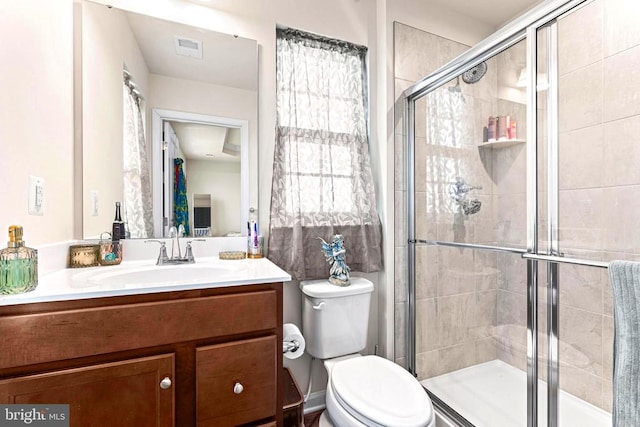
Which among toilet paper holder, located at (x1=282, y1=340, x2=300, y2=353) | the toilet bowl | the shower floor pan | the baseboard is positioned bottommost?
A: the baseboard

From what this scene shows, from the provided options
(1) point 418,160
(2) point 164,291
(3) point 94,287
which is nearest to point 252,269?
(2) point 164,291

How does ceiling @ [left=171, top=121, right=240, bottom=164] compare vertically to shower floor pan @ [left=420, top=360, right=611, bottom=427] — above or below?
above

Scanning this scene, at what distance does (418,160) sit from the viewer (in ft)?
5.93

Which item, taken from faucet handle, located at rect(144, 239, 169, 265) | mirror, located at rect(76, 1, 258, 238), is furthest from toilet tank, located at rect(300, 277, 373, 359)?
faucet handle, located at rect(144, 239, 169, 265)

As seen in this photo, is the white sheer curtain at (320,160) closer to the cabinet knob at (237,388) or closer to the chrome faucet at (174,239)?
the chrome faucet at (174,239)

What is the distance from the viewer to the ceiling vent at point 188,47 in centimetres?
147

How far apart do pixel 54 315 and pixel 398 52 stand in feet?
6.57

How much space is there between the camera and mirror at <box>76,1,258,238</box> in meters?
1.34

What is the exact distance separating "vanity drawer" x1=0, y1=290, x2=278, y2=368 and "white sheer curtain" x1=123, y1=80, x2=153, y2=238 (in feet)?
2.05

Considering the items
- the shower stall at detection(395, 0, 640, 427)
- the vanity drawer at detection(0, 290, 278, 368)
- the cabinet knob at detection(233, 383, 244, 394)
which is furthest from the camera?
the shower stall at detection(395, 0, 640, 427)

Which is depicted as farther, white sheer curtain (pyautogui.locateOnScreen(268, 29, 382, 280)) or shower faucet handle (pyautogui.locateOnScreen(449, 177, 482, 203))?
shower faucet handle (pyautogui.locateOnScreen(449, 177, 482, 203))

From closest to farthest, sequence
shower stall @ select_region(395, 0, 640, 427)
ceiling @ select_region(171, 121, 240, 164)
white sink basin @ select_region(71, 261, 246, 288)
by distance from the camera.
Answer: white sink basin @ select_region(71, 261, 246, 288)
shower stall @ select_region(395, 0, 640, 427)
ceiling @ select_region(171, 121, 240, 164)

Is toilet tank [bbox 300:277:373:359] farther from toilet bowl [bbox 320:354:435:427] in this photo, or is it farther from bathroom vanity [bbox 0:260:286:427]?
bathroom vanity [bbox 0:260:286:427]

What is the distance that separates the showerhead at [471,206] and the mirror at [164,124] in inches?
48.0
